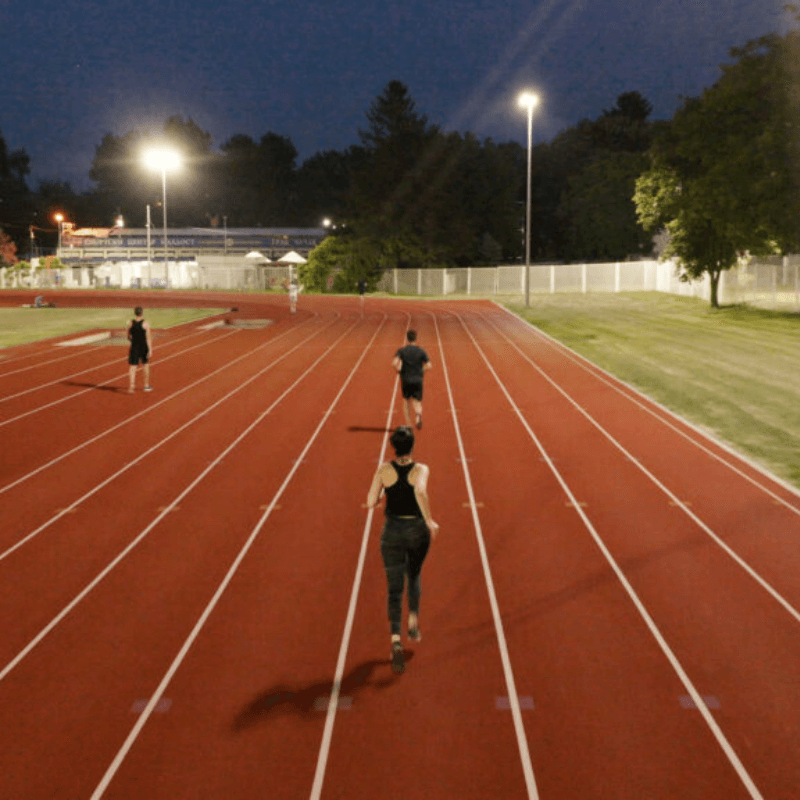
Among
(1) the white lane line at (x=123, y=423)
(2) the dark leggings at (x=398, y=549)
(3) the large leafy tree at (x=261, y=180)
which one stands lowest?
(1) the white lane line at (x=123, y=423)

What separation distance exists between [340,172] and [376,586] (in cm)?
13749

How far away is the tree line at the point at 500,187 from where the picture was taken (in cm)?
3522

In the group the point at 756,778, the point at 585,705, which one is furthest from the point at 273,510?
the point at 756,778

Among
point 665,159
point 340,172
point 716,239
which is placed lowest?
point 716,239

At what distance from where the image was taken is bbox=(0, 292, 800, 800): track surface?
5312 millimetres

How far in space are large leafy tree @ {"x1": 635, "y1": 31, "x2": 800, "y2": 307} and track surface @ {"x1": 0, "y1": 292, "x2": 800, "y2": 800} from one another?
2219 centimetres

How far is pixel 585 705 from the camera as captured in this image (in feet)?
19.5

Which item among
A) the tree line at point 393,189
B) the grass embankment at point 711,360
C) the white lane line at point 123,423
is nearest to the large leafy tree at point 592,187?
the tree line at point 393,189

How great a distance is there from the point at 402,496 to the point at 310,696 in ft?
4.77

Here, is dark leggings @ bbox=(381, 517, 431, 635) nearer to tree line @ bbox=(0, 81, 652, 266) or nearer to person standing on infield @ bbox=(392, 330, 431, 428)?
person standing on infield @ bbox=(392, 330, 431, 428)

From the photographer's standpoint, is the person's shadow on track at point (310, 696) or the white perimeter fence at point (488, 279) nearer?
the person's shadow on track at point (310, 696)

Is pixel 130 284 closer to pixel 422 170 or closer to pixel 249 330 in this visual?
pixel 422 170

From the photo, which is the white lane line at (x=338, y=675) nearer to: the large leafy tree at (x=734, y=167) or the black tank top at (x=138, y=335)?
the black tank top at (x=138, y=335)

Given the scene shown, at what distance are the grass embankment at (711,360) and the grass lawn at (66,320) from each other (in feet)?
48.6
